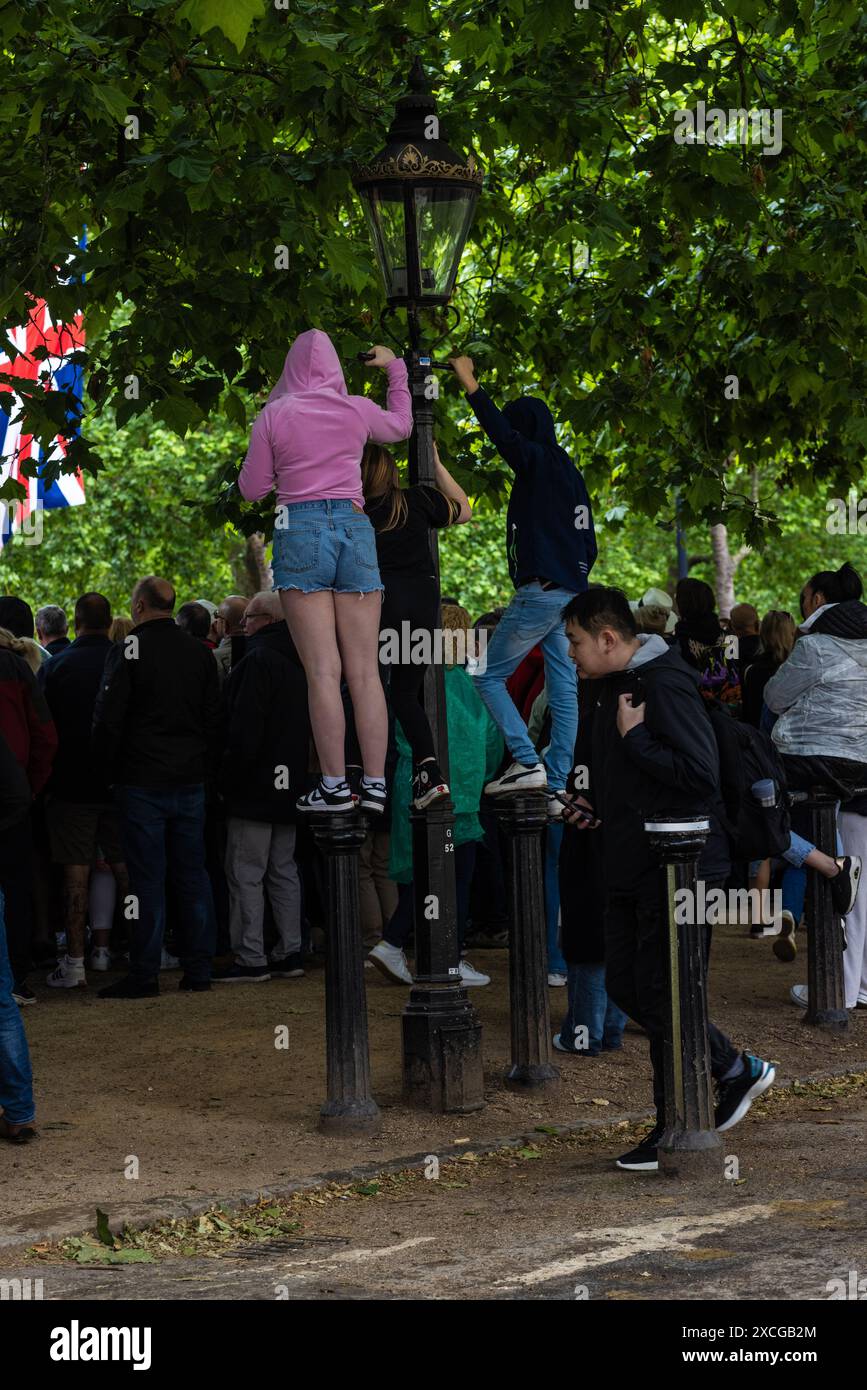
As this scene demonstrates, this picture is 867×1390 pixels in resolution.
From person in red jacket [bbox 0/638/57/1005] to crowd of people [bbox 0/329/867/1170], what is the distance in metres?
0.02

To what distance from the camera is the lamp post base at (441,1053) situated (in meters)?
8.84

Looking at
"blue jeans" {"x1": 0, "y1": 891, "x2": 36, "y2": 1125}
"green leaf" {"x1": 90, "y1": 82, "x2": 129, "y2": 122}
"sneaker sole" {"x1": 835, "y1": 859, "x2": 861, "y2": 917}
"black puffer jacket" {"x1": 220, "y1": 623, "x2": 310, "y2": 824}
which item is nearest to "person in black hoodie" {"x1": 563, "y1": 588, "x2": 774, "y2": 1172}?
"blue jeans" {"x1": 0, "y1": 891, "x2": 36, "y2": 1125}

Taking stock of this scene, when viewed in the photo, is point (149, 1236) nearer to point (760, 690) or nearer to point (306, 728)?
point (306, 728)

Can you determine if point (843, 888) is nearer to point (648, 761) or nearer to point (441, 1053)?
point (441, 1053)

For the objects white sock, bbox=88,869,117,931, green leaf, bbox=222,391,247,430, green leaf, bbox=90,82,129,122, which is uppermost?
green leaf, bbox=90,82,129,122

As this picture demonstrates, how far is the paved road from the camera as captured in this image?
600cm

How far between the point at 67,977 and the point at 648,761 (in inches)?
221

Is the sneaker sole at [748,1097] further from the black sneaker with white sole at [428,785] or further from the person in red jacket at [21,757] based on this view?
the person in red jacket at [21,757]

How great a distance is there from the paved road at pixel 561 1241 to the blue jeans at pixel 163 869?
379cm

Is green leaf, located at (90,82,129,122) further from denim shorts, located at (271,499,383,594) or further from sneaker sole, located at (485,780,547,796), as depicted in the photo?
sneaker sole, located at (485,780,547,796)

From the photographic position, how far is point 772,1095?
938 cm

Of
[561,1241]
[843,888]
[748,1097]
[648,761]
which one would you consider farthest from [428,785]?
[843,888]

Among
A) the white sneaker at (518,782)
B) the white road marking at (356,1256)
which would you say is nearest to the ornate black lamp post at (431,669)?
the white sneaker at (518,782)

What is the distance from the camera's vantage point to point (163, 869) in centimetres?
1150
